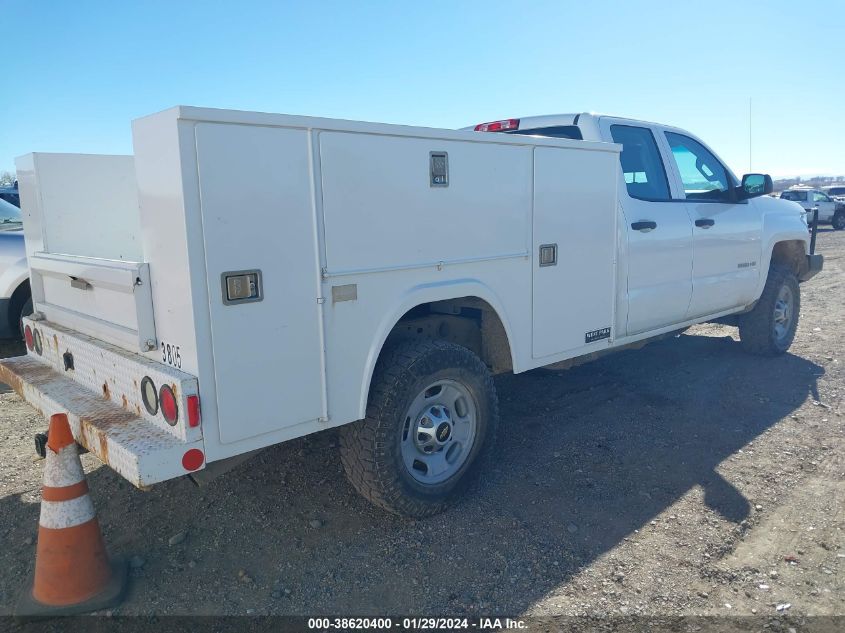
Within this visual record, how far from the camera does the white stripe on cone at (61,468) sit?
304cm

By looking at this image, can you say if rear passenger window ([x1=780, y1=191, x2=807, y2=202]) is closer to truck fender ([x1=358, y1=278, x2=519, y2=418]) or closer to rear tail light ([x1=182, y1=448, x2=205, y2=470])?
truck fender ([x1=358, y1=278, x2=519, y2=418])

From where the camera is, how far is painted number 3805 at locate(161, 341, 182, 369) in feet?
9.29

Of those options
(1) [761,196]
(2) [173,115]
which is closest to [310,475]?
(2) [173,115]

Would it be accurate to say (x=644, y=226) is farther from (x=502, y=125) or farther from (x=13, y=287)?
(x=13, y=287)

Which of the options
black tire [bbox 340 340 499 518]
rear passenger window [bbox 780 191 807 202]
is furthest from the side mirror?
rear passenger window [bbox 780 191 807 202]

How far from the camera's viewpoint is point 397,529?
366 cm

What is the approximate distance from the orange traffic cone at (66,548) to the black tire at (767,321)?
6.16 metres

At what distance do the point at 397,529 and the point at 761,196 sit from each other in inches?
199

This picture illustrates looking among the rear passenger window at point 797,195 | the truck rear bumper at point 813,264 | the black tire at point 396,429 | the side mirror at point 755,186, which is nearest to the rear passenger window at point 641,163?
the side mirror at point 755,186

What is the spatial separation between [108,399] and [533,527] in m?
2.27

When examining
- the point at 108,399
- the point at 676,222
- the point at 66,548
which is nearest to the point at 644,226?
the point at 676,222

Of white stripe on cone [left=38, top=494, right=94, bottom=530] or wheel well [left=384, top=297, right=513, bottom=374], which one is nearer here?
white stripe on cone [left=38, top=494, right=94, bottom=530]

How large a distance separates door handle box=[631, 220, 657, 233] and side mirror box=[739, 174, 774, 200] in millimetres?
1608

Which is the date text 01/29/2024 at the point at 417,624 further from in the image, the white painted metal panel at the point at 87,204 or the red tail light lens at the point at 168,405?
the white painted metal panel at the point at 87,204
